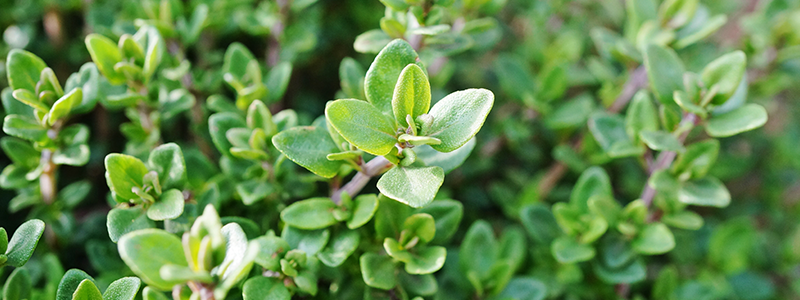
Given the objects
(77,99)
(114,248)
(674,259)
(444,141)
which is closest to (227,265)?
(444,141)

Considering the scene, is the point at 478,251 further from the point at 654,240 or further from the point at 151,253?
the point at 151,253

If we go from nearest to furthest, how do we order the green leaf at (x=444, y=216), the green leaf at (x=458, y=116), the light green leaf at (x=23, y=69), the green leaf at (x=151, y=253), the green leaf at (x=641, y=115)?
the green leaf at (x=151, y=253) → the green leaf at (x=458, y=116) → the light green leaf at (x=23, y=69) → the green leaf at (x=444, y=216) → the green leaf at (x=641, y=115)

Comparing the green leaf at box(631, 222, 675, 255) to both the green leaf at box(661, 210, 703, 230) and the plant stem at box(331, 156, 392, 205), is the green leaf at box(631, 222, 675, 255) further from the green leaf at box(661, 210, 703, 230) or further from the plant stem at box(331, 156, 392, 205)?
the plant stem at box(331, 156, 392, 205)

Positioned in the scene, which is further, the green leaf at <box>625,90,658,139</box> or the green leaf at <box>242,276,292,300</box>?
the green leaf at <box>625,90,658,139</box>

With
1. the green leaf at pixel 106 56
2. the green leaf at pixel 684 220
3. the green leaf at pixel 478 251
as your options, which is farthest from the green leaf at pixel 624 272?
the green leaf at pixel 106 56

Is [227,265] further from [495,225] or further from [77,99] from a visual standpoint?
[495,225]

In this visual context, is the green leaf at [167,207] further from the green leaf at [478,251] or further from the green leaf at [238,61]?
the green leaf at [478,251]

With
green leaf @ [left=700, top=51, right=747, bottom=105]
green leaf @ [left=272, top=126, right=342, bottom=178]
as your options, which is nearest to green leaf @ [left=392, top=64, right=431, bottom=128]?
green leaf @ [left=272, top=126, right=342, bottom=178]
